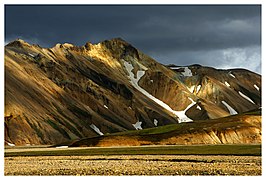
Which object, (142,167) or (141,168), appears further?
(142,167)

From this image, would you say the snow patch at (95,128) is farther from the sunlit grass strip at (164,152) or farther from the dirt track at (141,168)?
the dirt track at (141,168)

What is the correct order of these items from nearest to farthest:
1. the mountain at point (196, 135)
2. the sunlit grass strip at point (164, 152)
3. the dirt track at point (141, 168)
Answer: the dirt track at point (141, 168) → the sunlit grass strip at point (164, 152) → the mountain at point (196, 135)

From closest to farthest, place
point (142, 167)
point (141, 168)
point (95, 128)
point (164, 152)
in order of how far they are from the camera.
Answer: point (141, 168)
point (142, 167)
point (164, 152)
point (95, 128)

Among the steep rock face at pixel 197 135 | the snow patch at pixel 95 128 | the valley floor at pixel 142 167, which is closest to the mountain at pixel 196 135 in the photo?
the steep rock face at pixel 197 135

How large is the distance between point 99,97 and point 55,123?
53994 millimetres

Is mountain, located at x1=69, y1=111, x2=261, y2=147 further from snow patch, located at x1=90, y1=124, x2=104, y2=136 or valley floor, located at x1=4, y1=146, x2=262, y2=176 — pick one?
snow patch, located at x1=90, y1=124, x2=104, y2=136

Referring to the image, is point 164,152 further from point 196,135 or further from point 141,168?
point 196,135

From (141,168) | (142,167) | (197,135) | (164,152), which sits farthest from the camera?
(197,135)

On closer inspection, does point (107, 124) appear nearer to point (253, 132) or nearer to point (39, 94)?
point (39, 94)

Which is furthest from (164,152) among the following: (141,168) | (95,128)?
(95,128)

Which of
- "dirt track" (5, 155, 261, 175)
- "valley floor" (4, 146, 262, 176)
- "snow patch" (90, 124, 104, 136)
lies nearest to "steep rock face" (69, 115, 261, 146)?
"valley floor" (4, 146, 262, 176)

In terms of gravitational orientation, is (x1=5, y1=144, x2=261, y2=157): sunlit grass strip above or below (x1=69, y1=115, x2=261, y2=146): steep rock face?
below

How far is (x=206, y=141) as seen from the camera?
9806 cm
